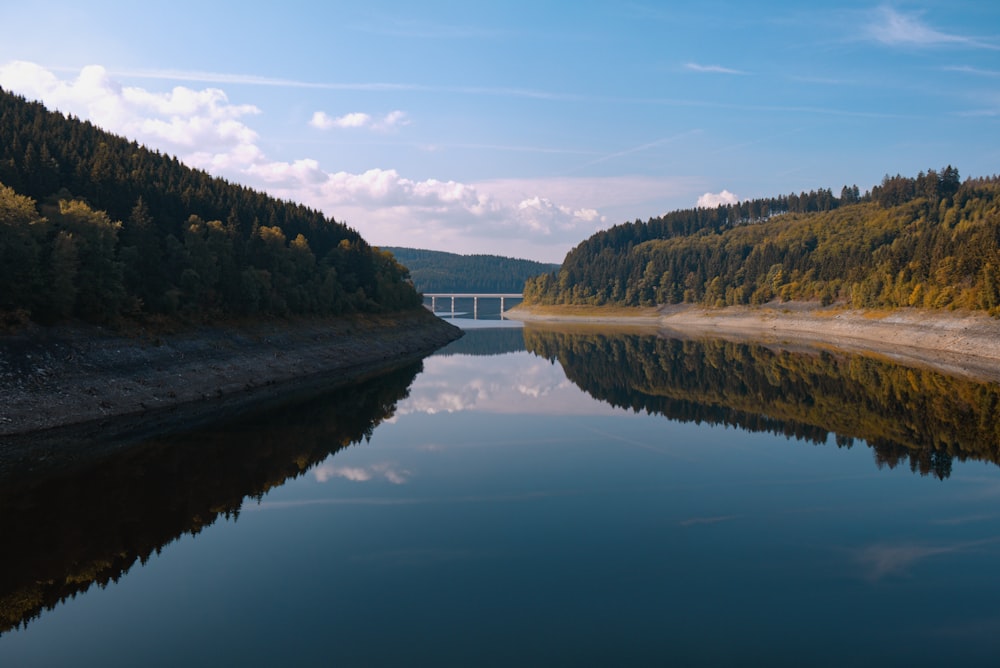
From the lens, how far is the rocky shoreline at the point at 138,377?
31.2m

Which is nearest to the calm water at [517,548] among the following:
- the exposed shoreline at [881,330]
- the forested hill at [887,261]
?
the exposed shoreline at [881,330]

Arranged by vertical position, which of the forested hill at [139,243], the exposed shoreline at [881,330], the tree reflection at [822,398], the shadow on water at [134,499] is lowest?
the shadow on water at [134,499]

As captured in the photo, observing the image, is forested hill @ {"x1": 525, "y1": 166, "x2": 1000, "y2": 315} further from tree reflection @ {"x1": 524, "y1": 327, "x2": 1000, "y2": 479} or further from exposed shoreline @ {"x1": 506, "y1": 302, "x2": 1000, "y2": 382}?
tree reflection @ {"x1": 524, "y1": 327, "x2": 1000, "y2": 479}

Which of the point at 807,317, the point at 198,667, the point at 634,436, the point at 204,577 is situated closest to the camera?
the point at 198,667

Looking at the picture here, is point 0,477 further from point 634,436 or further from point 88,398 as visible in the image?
point 634,436

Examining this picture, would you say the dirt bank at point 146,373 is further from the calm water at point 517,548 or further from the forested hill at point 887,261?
the forested hill at point 887,261

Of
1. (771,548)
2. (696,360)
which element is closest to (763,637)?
(771,548)

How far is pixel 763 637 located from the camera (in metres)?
12.6

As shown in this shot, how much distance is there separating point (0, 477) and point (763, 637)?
83.6 feet

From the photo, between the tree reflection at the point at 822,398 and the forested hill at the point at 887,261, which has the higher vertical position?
the forested hill at the point at 887,261

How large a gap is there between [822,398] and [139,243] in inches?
2111

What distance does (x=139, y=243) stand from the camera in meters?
53.4

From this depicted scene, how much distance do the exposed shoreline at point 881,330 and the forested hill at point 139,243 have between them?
64.8 metres

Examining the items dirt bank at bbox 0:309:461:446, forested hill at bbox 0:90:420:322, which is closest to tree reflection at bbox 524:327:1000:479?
dirt bank at bbox 0:309:461:446
